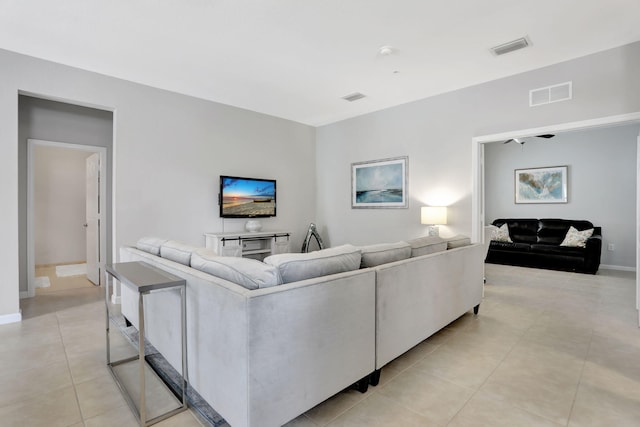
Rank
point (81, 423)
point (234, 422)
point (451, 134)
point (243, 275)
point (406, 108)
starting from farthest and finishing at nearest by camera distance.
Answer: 1. point (406, 108)
2. point (451, 134)
3. point (81, 423)
4. point (243, 275)
5. point (234, 422)

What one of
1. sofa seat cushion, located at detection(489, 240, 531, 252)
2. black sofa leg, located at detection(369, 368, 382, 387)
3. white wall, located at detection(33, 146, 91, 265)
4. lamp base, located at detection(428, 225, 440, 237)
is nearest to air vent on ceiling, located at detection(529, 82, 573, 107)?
lamp base, located at detection(428, 225, 440, 237)

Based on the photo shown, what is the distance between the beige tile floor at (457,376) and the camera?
1.72m

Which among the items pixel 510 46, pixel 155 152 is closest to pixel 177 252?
pixel 155 152

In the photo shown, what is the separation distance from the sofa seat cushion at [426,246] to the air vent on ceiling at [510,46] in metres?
2.09

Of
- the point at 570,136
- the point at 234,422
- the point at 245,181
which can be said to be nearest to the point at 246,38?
the point at 245,181

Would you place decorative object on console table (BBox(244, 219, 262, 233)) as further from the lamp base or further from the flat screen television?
the lamp base

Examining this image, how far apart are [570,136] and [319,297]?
23.2ft

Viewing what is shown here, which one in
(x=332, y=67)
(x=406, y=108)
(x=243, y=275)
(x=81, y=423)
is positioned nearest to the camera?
(x=243, y=275)

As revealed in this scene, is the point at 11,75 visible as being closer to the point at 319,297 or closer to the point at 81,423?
the point at 81,423

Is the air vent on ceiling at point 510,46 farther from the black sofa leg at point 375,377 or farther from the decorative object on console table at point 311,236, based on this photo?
the decorative object on console table at point 311,236

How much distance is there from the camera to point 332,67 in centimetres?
378

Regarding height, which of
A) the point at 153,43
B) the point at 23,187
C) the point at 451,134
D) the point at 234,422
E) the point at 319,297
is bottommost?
the point at 234,422

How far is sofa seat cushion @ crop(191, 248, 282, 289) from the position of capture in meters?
1.52

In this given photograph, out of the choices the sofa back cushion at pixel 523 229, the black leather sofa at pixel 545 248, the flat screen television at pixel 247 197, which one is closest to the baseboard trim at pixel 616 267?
the black leather sofa at pixel 545 248
